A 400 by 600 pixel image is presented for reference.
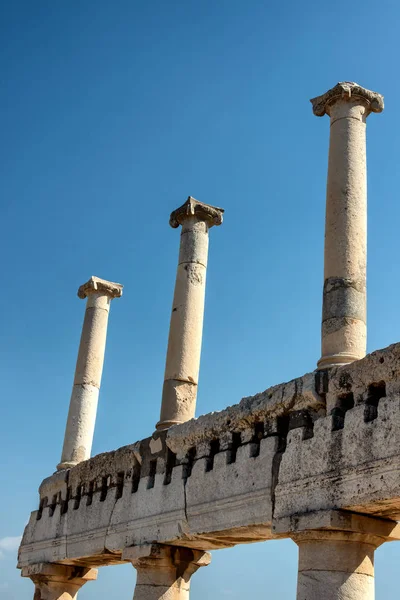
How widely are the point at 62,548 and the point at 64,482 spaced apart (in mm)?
1240

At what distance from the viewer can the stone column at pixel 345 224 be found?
9398 mm

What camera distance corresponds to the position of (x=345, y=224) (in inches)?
392

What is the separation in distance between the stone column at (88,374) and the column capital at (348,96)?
730cm

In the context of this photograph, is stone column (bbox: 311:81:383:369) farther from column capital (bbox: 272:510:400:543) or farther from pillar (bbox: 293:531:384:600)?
pillar (bbox: 293:531:384:600)

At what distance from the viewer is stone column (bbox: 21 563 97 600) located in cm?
1424

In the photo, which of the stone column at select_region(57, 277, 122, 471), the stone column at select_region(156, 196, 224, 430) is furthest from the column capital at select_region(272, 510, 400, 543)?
the stone column at select_region(57, 277, 122, 471)

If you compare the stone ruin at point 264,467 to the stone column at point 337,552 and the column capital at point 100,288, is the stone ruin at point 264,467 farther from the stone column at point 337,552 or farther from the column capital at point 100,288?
the column capital at point 100,288

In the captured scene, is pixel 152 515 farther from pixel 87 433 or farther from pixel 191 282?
pixel 87 433

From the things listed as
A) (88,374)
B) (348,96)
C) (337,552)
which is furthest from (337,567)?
(88,374)

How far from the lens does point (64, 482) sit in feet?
46.8

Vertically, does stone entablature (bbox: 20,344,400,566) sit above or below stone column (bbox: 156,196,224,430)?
below

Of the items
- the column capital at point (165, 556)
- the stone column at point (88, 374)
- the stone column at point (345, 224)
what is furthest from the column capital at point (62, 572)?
the stone column at point (345, 224)

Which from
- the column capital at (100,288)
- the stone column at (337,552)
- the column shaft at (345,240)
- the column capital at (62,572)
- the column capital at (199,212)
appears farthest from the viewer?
the column capital at (100,288)

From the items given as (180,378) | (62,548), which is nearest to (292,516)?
(180,378)
